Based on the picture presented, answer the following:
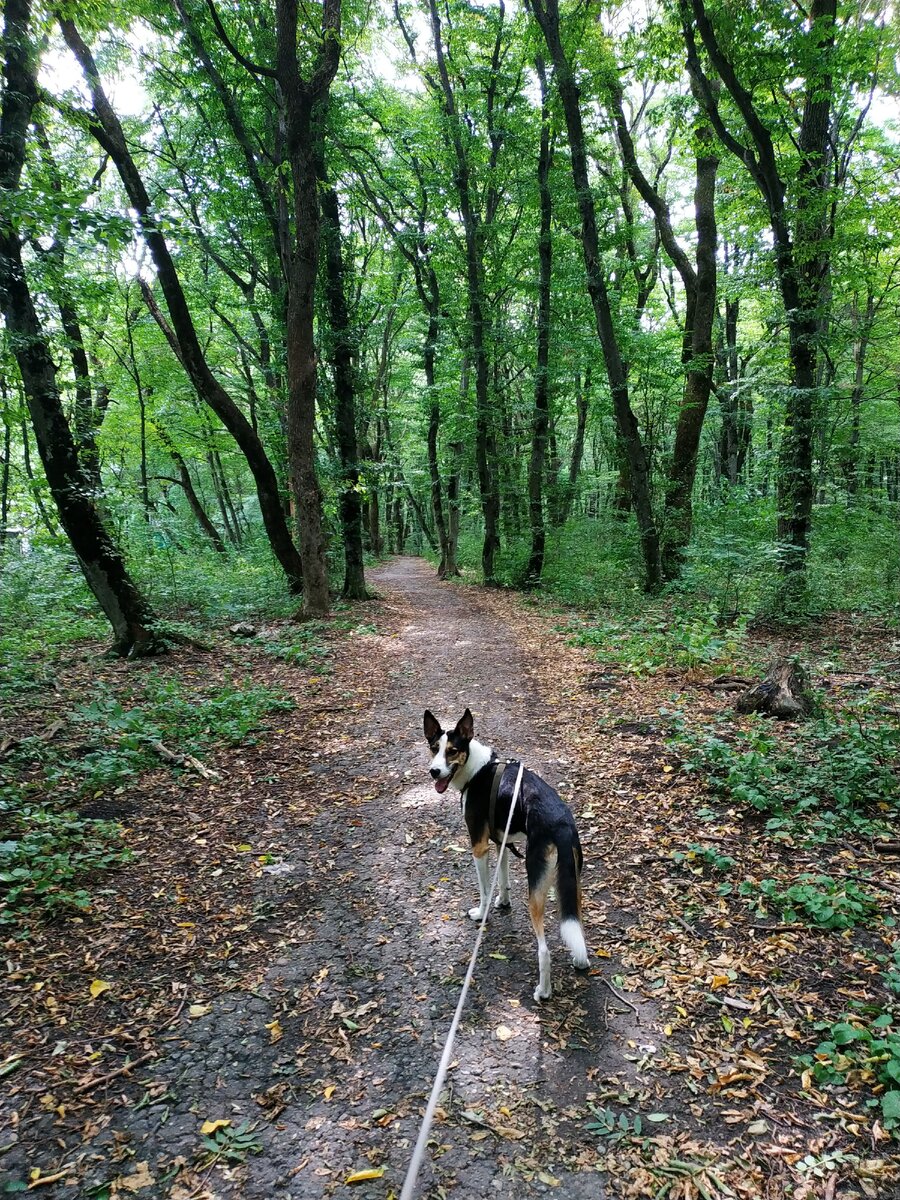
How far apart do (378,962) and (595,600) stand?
37.0 feet

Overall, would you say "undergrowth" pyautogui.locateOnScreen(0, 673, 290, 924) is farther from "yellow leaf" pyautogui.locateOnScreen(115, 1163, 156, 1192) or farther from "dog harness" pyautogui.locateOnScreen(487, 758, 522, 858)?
"dog harness" pyautogui.locateOnScreen(487, 758, 522, 858)

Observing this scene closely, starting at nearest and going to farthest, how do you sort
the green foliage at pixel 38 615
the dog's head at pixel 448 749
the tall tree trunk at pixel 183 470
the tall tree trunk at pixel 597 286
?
the dog's head at pixel 448 749 → the green foliage at pixel 38 615 → the tall tree trunk at pixel 597 286 → the tall tree trunk at pixel 183 470

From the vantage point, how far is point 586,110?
12.7 meters

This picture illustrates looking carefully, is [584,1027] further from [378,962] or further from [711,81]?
[711,81]

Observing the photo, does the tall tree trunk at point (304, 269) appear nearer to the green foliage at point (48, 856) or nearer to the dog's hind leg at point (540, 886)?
the green foliage at point (48, 856)

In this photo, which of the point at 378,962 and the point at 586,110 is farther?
the point at 586,110

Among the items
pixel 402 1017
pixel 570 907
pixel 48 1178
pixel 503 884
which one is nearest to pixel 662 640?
pixel 503 884

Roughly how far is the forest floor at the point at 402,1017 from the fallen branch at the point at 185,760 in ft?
0.34

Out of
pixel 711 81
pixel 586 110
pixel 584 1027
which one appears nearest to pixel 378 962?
pixel 584 1027

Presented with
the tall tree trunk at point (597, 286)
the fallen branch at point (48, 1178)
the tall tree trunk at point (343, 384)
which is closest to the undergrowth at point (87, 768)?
the fallen branch at point (48, 1178)

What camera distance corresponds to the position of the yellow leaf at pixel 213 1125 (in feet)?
8.36

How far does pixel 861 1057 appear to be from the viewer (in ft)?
8.75

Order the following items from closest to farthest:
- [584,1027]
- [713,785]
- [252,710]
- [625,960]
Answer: [584,1027]
[625,960]
[713,785]
[252,710]

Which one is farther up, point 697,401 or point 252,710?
point 697,401
